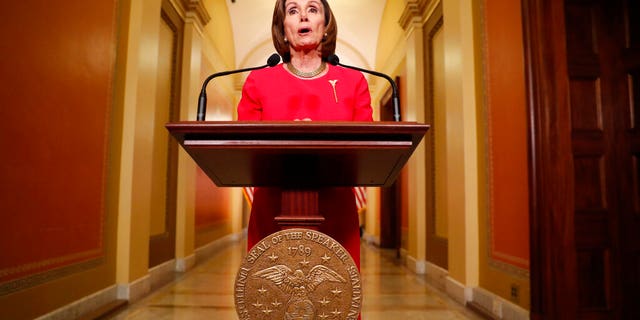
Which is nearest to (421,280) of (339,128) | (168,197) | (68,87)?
(168,197)

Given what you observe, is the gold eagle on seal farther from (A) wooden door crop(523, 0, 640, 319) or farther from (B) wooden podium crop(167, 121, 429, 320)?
(A) wooden door crop(523, 0, 640, 319)

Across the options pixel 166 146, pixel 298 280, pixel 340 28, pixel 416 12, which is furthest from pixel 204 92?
pixel 340 28

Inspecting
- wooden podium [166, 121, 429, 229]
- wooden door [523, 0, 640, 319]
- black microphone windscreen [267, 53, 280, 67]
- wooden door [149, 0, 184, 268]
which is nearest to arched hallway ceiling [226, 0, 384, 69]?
wooden door [149, 0, 184, 268]

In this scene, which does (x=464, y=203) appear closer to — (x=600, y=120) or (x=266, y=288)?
(x=600, y=120)

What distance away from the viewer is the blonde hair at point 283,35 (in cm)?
150

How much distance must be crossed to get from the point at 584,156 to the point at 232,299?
103 inches

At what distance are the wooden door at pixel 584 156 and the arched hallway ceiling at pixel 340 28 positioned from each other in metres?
5.61

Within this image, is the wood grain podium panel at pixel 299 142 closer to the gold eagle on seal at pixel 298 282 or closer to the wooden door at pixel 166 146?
the gold eagle on seal at pixel 298 282

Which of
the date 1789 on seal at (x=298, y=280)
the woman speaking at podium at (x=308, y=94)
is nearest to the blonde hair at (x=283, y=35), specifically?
the woman speaking at podium at (x=308, y=94)

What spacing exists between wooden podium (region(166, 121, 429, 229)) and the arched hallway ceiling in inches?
276

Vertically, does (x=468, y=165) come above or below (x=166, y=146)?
below

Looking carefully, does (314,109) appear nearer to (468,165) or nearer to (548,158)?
(548,158)

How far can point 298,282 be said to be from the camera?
101 cm

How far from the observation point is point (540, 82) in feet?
7.72
